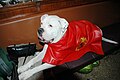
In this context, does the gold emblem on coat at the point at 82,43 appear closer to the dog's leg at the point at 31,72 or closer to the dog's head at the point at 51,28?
the dog's head at the point at 51,28

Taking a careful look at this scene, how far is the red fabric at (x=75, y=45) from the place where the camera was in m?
1.56

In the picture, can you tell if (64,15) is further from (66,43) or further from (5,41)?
(5,41)

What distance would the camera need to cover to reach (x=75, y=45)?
165cm

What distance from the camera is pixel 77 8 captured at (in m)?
1.98

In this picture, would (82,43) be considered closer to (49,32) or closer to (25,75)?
(49,32)

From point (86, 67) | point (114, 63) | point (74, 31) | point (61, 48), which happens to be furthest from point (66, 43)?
point (114, 63)

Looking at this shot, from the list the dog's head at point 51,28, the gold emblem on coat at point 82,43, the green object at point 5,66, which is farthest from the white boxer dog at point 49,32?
the gold emblem on coat at point 82,43

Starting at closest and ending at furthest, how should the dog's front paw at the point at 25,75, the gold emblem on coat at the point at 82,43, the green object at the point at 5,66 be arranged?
the green object at the point at 5,66
the dog's front paw at the point at 25,75
the gold emblem on coat at the point at 82,43

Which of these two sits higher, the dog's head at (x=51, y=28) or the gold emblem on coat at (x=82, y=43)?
the dog's head at (x=51, y=28)

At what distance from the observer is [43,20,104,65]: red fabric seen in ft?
5.11

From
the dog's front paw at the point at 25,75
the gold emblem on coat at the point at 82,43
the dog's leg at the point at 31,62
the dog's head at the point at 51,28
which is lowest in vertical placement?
the dog's front paw at the point at 25,75

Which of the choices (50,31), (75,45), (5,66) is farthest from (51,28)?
(5,66)

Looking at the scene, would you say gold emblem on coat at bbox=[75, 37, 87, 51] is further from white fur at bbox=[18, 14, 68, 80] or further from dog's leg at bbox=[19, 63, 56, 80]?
dog's leg at bbox=[19, 63, 56, 80]

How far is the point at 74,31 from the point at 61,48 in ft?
0.84
